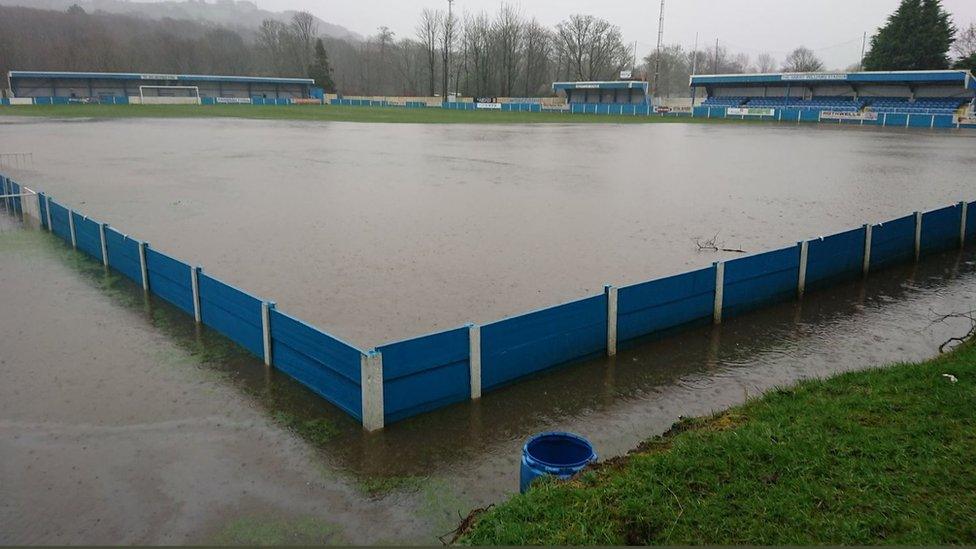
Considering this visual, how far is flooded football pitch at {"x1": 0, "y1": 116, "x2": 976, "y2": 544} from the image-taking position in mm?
6484

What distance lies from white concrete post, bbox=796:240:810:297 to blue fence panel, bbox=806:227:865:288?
12 centimetres

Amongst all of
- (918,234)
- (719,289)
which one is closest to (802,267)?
(719,289)

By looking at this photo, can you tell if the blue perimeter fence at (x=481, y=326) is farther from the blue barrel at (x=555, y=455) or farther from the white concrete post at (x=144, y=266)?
the blue barrel at (x=555, y=455)

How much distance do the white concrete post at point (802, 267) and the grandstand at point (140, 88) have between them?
96879 mm

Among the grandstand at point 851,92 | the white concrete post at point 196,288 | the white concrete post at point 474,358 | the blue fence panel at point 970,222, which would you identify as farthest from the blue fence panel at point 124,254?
the grandstand at point 851,92

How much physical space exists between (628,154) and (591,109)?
193 feet

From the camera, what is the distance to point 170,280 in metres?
11.8

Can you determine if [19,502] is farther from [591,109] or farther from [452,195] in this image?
[591,109]

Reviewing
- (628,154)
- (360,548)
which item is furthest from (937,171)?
(360,548)

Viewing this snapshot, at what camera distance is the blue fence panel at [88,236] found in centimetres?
1480

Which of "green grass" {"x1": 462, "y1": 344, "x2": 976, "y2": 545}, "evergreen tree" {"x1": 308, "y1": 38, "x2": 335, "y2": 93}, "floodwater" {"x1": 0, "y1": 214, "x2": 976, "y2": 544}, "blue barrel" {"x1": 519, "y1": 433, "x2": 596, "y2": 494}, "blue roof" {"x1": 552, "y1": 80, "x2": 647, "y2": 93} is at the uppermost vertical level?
"evergreen tree" {"x1": 308, "y1": 38, "x2": 335, "y2": 93}

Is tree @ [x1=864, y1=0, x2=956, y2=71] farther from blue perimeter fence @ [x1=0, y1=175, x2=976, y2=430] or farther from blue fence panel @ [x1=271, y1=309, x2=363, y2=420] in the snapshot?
blue fence panel @ [x1=271, y1=309, x2=363, y2=420]

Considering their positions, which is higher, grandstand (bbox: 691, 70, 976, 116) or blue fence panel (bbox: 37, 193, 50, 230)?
grandstand (bbox: 691, 70, 976, 116)

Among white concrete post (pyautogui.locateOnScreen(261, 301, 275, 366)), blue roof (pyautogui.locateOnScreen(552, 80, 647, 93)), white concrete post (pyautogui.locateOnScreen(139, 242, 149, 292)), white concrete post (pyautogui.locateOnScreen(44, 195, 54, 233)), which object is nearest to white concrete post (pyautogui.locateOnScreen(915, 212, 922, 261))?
white concrete post (pyautogui.locateOnScreen(261, 301, 275, 366))
